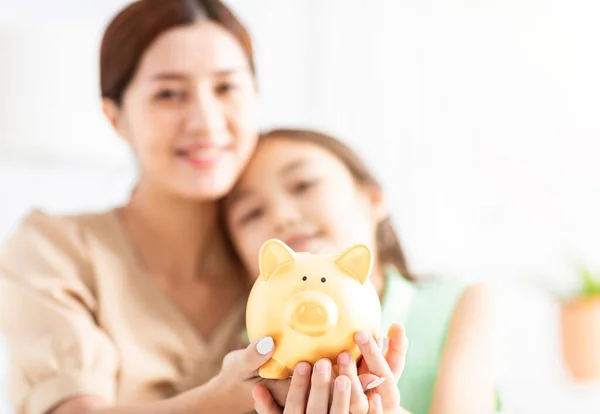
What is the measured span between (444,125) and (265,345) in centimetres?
134

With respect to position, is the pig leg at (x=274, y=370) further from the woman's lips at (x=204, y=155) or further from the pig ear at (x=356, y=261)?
the woman's lips at (x=204, y=155)

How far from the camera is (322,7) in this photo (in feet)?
6.43

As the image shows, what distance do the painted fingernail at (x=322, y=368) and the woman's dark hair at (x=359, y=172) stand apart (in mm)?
474

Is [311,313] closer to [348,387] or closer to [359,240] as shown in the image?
[348,387]

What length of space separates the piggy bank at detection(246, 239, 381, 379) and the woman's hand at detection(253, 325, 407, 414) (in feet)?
0.04

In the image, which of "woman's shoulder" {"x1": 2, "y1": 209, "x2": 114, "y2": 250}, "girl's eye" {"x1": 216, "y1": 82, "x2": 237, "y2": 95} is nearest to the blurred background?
"woman's shoulder" {"x1": 2, "y1": 209, "x2": 114, "y2": 250}

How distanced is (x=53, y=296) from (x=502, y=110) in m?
1.23

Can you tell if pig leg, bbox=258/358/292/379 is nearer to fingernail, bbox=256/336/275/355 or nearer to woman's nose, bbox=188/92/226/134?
fingernail, bbox=256/336/275/355

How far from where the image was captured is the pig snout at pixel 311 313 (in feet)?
1.94

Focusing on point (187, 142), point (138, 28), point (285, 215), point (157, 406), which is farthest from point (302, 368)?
point (138, 28)

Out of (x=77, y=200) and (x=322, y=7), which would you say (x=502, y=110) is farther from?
(x=77, y=200)

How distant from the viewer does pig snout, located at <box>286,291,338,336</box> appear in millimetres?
591

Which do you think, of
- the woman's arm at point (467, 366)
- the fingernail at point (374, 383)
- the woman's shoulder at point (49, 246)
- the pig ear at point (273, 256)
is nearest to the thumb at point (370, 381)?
the fingernail at point (374, 383)

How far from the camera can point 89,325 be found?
0.90 meters
